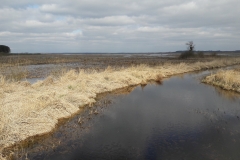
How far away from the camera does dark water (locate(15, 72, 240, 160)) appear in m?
8.05

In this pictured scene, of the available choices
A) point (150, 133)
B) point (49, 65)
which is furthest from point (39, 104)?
point (49, 65)

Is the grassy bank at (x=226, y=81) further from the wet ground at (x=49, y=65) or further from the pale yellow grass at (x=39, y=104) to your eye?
the wet ground at (x=49, y=65)

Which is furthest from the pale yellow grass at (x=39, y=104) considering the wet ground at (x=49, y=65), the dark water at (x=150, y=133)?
the wet ground at (x=49, y=65)

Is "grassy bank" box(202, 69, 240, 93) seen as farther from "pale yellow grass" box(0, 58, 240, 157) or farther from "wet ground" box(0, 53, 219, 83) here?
"wet ground" box(0, 53, 219, 83)

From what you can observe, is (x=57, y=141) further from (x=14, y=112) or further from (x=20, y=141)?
(x=14, y=112)

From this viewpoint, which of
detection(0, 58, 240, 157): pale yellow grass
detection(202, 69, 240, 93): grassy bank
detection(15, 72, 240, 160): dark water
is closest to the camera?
detection(15, 72, 240, 160): dark water

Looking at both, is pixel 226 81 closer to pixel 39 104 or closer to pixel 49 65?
pixel 39 104

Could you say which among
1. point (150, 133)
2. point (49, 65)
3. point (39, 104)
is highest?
point (49, 65)

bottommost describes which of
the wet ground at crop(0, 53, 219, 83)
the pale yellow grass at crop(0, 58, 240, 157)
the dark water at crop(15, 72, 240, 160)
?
the dark water at crop(15, 72, 240, 160)

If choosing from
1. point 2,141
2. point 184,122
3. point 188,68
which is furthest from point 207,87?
point 2,141

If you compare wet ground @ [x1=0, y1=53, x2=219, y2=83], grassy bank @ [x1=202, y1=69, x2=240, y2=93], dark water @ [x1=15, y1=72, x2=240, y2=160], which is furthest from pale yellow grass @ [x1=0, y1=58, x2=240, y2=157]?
grassy bank @ [x1=202, y1=69, x2=240, y2=93]

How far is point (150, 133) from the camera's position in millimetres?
9797

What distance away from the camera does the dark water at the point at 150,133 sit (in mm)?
8055

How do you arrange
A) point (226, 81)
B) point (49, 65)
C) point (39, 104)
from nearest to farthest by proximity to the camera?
point (39, 104), point (226, 81), point (49, 65)
